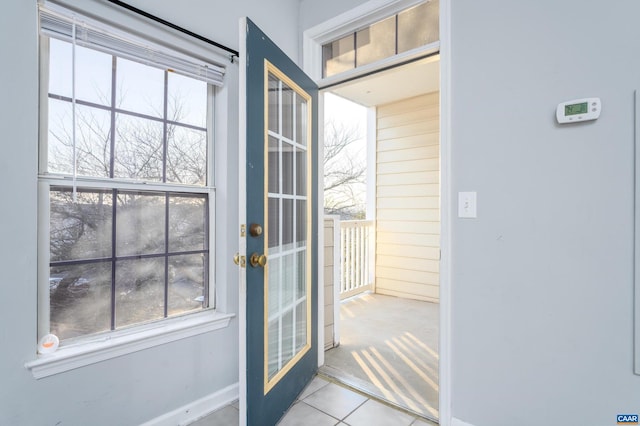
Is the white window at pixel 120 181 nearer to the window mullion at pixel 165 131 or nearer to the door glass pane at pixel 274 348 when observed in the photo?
the window mullion at pixel 165 131

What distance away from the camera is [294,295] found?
2.04 meters

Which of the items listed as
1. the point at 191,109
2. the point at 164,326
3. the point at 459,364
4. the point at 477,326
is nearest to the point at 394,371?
the point at 459,364

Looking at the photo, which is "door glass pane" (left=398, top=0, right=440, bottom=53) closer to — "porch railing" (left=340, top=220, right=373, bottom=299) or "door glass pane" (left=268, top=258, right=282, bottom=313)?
"door glass pane" (left=268, top=258, right=282, bottom=313)

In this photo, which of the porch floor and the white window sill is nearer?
the white window sill

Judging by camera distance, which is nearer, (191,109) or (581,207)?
(581,207)

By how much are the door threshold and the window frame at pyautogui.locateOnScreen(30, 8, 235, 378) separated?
87cm

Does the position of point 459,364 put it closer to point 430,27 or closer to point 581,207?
point 581,207

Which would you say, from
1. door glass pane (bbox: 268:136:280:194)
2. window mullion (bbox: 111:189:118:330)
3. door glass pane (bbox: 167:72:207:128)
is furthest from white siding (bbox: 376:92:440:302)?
window mullion (bbox: 111:189:118:330)

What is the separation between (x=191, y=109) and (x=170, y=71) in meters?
0.23

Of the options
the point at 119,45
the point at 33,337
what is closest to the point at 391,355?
the point at 33,337

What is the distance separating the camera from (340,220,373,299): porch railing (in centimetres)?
422

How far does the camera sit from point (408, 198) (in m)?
4.33

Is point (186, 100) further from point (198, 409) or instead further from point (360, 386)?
point (360, 386)

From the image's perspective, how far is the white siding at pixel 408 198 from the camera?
4.11 meters
